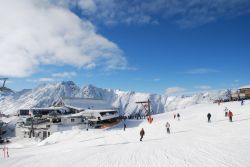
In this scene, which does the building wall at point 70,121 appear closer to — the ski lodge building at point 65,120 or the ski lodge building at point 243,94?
the ski lodge building at point 65,120

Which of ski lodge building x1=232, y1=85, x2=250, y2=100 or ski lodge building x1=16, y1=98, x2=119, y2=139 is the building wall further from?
ski lodge building x1=232, y1=85, x2=250, y2=100

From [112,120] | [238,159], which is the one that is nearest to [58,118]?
[112,120]

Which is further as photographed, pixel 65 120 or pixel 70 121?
pixel 70 121

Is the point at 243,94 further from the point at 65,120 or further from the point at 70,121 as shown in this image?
the point at 65,120

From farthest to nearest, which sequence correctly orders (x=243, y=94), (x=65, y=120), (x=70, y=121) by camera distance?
(x=243, y=94)
(x=70, y=121)
(x=65, y=120)

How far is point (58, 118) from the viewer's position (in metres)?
65.4

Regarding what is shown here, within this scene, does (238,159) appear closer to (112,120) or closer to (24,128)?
(112,120)

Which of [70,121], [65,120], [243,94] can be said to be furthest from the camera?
[243,94]

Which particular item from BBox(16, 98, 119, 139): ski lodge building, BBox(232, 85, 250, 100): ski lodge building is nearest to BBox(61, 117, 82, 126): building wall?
BBox(16, 98, 119, 139): ski lodge building

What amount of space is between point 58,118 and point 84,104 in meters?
14.0

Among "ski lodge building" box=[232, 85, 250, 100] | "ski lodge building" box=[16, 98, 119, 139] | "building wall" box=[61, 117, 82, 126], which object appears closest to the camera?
"ski lodge building" box=[16, 98, 119, 139]

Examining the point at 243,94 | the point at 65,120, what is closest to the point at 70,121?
the point at 65,120

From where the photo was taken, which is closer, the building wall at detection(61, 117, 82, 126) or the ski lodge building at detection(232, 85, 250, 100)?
the building wall at detection(61, 117, 82, 126)

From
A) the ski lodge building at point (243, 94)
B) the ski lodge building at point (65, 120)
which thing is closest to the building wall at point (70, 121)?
the ski lodge building at point (65, 120)
